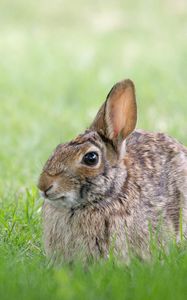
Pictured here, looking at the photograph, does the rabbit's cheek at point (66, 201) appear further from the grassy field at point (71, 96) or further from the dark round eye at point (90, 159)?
the grassy field at point (71, 96)

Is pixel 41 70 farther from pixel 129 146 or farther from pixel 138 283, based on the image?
pixel 138 283

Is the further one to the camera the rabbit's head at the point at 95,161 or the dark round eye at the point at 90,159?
the dark round eye at the point at 90,159

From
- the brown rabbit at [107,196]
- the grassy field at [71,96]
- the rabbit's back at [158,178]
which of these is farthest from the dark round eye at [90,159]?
the grassy field at [71,96]

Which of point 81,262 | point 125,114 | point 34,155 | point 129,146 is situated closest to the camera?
point 81,262

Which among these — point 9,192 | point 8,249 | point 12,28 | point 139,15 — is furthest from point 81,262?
point 139,15

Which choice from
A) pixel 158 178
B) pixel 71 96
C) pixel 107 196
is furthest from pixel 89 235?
pixel 71 96

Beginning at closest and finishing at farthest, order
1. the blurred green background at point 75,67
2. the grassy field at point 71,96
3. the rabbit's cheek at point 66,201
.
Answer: the grassy field at point 71,96
the rabbit's cheek at point 66,201
the blurred green background at point 75,67

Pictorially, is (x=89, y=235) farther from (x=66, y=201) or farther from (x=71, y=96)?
(x=71, y=96)

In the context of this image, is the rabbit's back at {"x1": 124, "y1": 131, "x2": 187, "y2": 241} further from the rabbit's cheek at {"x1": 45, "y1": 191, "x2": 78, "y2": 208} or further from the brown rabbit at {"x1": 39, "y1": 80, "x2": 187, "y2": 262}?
the rabbit's cheek at {"x1": 45, "y1": 191, "x2": 78, "y2": 208}
